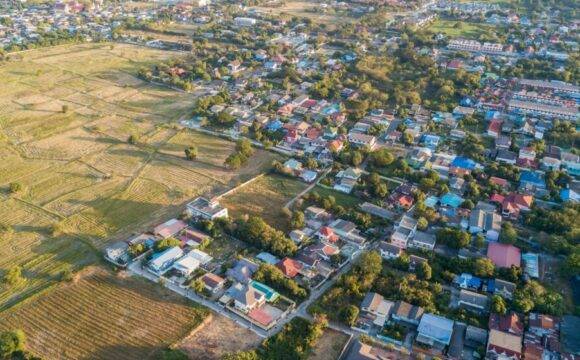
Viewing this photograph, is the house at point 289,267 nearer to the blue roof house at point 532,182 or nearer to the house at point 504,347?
the house at point 504,347

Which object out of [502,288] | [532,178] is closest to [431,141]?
[532,178]

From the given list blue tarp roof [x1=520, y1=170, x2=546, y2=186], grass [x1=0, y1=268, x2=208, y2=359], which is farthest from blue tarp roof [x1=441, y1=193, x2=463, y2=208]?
grass [x1=0, y1=268, x2=208, y2=359]

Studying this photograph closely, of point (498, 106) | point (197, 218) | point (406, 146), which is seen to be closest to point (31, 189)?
point (197, 218)

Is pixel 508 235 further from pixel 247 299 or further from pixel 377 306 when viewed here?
pixel 247 299

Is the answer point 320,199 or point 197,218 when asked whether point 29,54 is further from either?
point 320,199

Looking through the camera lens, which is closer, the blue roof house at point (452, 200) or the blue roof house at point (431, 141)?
the blue roof house at point (452, 200)

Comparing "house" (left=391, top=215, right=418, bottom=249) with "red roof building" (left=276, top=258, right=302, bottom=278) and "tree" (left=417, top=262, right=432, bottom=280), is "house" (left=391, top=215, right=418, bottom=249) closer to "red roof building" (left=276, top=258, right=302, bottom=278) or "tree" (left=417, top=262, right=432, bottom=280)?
"tree" (left=417, top=262, right=432, bottom=280)

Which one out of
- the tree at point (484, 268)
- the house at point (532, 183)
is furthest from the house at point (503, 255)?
the house at point (532, 183)
